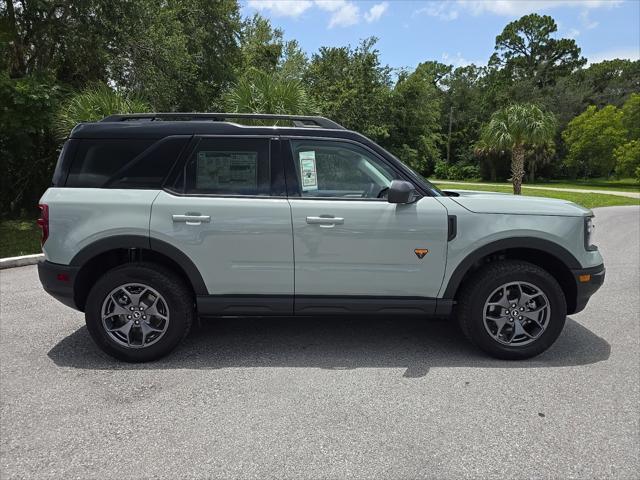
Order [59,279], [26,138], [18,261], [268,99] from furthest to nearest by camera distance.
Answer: [268,99] → [26,138] → [18,261] → [59,279]

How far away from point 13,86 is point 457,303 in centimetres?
1101

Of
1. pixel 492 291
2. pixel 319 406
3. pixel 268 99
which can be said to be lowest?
pixel 319 406

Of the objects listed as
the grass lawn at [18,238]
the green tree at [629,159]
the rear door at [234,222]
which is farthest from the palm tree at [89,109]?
the green tree at [629,159]

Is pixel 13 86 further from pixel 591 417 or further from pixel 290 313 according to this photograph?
pixel 591 417

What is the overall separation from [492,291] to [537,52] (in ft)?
276

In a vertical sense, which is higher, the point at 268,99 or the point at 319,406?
the point at 268,99

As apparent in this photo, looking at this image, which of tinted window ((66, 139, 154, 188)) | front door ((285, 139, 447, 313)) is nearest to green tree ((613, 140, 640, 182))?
front door ((285, 139, 447, 313))

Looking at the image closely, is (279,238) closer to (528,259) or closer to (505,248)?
(505,248)

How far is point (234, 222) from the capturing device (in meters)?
3.57

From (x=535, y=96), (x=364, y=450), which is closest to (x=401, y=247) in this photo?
(x=364, y=450)

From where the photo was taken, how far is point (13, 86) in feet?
33.7

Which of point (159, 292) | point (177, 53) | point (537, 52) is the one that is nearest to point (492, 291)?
point (159, 292)

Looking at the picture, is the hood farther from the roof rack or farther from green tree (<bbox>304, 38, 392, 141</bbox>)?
green tree (<bbox>304, 38, 392, 141</bbox>)

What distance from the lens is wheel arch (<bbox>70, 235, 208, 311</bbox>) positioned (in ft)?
11.8
